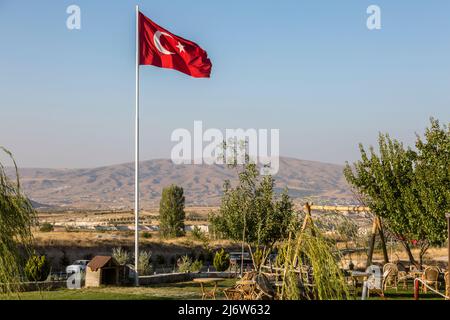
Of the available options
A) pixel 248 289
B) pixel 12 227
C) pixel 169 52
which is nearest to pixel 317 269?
pixel 248 289

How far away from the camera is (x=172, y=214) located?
295 feet

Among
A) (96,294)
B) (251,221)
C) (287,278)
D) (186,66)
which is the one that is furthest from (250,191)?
(287,278)

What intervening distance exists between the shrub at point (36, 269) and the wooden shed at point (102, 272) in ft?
11.6

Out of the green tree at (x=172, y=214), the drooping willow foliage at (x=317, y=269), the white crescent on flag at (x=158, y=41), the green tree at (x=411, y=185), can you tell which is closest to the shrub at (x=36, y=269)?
the white crescent on flag at (x=158, y=41)

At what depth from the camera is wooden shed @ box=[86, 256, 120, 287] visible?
954 inches

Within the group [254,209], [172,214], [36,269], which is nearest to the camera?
[36,269]

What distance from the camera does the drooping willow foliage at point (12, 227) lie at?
10.9 m

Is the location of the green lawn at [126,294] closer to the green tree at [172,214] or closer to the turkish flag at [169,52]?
the turkish flag at [169,52]

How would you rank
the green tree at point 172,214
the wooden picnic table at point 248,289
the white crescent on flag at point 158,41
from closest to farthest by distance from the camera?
the wooden picnic table at point 248,289 < the white crescent on flag at point 158,41 < the green tree at point 172,214

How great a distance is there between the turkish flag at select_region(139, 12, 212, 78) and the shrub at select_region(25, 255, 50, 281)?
385 inches

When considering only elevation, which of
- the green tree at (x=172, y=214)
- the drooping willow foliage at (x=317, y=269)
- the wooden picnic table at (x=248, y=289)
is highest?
the drooping willow foliage at (x=317, y=269)

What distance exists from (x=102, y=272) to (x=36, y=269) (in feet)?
13.5

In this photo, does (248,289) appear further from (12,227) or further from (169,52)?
(169,52)
